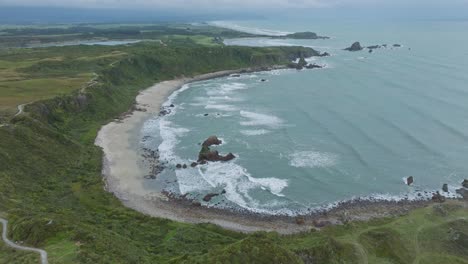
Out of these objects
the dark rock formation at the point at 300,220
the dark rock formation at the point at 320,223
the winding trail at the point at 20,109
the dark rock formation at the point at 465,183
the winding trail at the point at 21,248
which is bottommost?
the dark rock formation at the point at 300,220

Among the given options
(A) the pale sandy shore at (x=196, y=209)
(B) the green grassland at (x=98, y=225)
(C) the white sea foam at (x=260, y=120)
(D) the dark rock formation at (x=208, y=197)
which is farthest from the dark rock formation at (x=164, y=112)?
(D) the dark rock formation at (x=208, y=197)

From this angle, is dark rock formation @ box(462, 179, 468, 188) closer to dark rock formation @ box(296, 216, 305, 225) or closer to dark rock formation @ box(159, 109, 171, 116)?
dark rock formation @ box(296, 216, 305, 225)

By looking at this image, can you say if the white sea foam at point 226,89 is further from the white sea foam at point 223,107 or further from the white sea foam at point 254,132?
the white sea foam at point 254,132

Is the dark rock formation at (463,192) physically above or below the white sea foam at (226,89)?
above

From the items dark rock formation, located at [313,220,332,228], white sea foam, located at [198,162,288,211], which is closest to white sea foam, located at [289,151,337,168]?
white sea foam, located at [198,162,288,211]

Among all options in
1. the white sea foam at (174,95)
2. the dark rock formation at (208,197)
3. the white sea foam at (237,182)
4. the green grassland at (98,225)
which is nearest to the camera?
the green grassland at (98,225)

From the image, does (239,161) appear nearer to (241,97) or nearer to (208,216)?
(208,216)

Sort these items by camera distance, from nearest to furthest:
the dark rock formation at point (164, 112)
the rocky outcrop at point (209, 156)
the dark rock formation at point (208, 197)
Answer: the dark rock formation at point (208, 197) → the rocky outcrop at point (209, 156) → the dark rock formation at point (164, 112)
